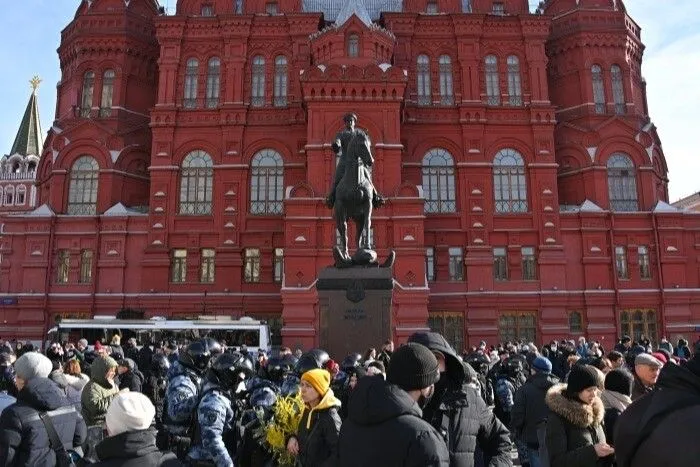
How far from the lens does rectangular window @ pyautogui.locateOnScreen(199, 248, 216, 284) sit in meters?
34.3

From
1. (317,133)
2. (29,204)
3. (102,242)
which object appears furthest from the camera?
(29,204)

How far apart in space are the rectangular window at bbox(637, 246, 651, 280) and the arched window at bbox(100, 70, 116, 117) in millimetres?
33596

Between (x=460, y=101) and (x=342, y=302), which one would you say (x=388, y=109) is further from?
(x=342, y=302)

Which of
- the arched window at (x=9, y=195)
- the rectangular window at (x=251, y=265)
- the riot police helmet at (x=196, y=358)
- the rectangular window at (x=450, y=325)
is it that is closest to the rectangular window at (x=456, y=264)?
the rectangular window at (x=450, y=325)

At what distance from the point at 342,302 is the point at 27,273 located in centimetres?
2688

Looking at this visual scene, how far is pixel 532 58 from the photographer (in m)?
36.4

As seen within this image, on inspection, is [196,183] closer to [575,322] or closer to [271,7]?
[271,7]

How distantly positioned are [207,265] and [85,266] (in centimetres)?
721

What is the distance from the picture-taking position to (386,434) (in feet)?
9.92

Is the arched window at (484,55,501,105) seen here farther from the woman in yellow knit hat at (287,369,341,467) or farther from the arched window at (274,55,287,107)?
the woman in yellow knit hat at (287,369,341,467)

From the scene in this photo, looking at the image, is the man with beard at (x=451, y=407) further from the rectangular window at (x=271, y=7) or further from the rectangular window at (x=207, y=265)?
the rectangular window at (x=271, y=7)

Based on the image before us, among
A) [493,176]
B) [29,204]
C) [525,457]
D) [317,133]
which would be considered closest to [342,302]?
[525,457]

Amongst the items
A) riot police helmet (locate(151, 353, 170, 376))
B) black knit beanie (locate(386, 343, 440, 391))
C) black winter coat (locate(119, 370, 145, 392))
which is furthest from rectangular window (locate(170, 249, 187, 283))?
black knit beanie (locate(386, 343, 440, 391))

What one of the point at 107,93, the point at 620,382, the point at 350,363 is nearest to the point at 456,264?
the point at 107,93
